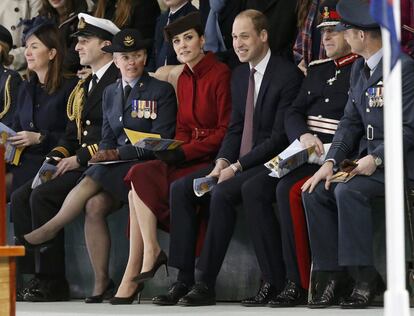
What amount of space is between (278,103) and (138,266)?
1318mm

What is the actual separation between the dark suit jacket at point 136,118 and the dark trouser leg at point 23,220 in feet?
2.16

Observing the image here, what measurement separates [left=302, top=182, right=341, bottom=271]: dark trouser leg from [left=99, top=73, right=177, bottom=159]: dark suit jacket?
149 centimetres

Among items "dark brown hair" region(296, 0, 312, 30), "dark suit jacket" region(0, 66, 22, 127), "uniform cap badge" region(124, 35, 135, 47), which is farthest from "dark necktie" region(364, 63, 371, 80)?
"dark suit jacket" region(0, 66, 22, 127)

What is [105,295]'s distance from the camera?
8570mm

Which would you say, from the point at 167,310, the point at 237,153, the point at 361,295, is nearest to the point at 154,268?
the point at 167,310

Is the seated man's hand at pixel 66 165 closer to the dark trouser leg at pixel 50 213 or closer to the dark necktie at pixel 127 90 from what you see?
the dark trouser leg at pixel 50 213

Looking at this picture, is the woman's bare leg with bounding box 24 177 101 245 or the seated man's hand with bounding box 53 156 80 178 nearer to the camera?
the woman's bare leg with bounding box 24 177 101 245

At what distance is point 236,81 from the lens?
8367mm

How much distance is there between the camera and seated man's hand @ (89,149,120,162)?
8539 mm

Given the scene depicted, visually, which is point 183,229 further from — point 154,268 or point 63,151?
point 63,151

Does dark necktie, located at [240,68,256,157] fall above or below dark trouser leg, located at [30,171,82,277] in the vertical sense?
above

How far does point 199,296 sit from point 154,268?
0.40 meters

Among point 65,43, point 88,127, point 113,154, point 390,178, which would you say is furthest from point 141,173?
point 390,178

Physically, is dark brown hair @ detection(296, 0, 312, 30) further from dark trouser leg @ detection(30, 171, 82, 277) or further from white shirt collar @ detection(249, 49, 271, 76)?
dark trouser leg @ detection(30, 171, 82, 277)
